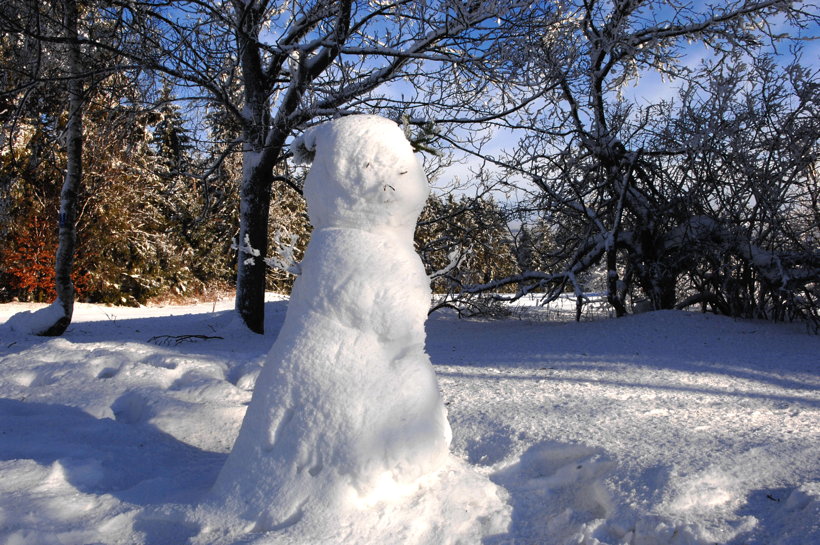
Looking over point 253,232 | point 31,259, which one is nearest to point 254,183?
point 253,232

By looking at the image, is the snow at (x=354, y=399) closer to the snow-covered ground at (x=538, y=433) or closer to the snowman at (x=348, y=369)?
the snowman at (x=348, y=369)

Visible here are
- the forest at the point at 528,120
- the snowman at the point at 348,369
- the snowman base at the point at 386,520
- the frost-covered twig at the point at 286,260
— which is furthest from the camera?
the forest at the point at 528,120

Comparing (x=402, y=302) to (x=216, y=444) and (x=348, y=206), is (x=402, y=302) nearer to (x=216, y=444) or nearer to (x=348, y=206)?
(x=348, y=206)

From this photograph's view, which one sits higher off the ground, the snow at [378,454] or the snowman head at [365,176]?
the snowman head at [365,176]

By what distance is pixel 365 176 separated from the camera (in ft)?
Result: 7.29

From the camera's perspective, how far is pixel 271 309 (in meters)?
9.34

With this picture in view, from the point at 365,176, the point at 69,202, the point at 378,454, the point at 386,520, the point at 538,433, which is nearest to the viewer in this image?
the point at 386,520

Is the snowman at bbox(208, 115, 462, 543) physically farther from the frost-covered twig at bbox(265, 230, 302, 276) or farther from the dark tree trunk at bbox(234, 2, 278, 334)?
the dark tree trunk at bbox(234, 2, 278, 334)

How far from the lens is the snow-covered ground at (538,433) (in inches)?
80.1

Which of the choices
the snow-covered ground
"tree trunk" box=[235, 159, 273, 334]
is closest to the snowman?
the snow-covered ground

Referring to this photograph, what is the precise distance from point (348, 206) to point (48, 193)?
14607 millimetres

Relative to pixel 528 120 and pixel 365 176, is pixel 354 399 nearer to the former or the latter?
pixel 365 176

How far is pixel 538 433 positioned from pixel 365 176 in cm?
165

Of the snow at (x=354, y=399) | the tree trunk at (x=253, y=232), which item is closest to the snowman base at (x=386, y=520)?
the snow at (x=354, y=399)
